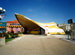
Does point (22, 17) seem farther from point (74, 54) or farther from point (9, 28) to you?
point (74, 54)

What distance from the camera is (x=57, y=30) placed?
50156mm

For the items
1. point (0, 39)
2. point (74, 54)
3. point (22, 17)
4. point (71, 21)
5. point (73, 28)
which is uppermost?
point (22, 17)

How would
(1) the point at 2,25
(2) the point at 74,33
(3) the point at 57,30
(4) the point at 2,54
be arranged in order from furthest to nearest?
(1) the point at 2,25 < (3) the point at 57,30 < (2) the point at 74,33 < (4) the point at 2,54

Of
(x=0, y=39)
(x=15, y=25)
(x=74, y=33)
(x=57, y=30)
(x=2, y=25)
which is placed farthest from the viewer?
(x=15, y=25)

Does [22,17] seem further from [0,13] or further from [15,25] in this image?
[15,25]

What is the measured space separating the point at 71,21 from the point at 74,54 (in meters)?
14.0

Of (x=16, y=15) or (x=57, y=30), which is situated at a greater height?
(x=16, y=15)

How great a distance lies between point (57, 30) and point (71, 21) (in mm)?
30385

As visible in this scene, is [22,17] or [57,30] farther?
[57,30]

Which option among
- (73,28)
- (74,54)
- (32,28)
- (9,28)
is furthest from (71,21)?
(9,28)

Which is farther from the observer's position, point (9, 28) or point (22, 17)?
point (9, 28)

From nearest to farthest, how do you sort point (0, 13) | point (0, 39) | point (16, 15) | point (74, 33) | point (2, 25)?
1. point (0, 39)
2. point (74, 33)
3. point (0, 13)
4. point (16, 15)
5. point (2, 25)

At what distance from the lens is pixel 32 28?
5766cm

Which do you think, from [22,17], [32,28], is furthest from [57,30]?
[22,17]
